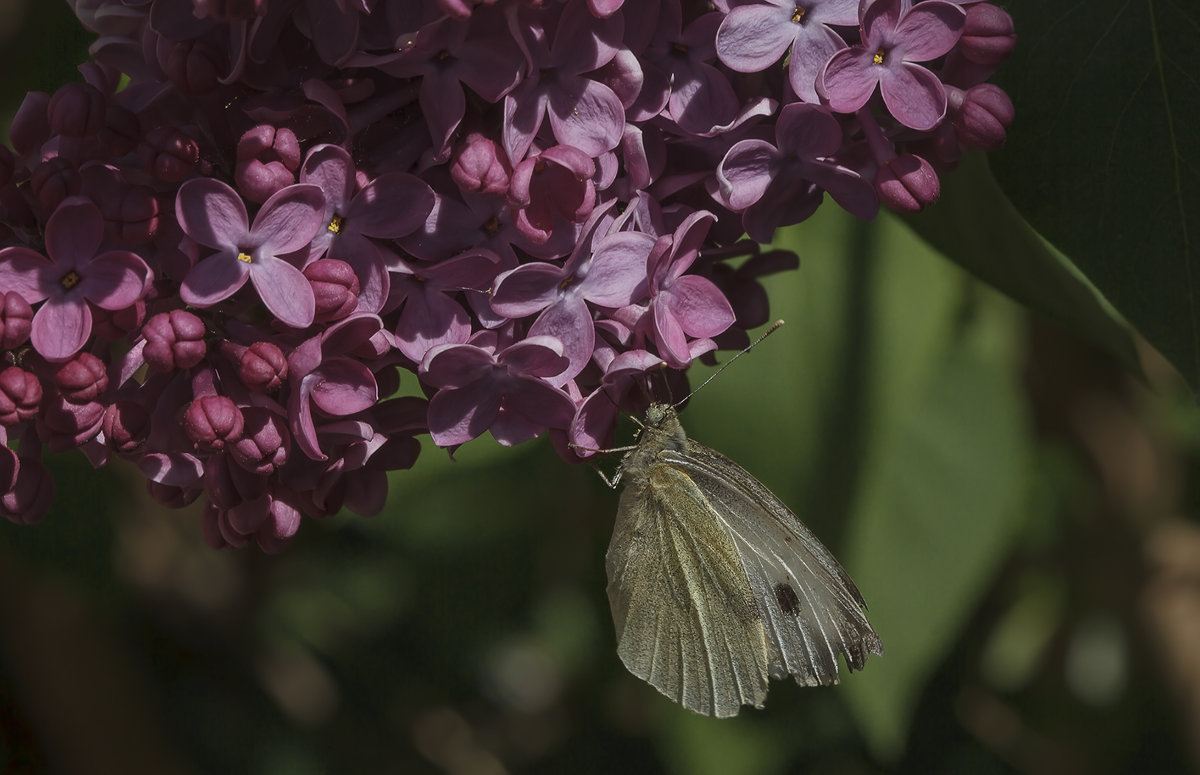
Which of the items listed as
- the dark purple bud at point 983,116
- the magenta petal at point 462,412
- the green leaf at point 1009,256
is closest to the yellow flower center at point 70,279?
the magenta petal at point 462,412

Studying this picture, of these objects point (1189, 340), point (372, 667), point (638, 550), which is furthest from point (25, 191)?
point (372, 667)

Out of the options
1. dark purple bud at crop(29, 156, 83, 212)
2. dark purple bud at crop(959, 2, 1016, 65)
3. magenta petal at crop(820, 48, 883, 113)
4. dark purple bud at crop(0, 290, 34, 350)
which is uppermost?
dark purple bud at crop(959, 2, 1016, 65)

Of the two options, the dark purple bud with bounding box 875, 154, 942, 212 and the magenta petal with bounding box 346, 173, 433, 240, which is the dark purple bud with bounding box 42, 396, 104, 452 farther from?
the dark purple bud with bounding box 875, 154, 942, 212

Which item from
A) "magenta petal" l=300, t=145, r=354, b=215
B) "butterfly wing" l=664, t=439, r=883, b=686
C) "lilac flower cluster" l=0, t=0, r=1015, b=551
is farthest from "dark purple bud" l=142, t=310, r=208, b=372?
"butterfly wing" l=664, t=439, r=883, b=686

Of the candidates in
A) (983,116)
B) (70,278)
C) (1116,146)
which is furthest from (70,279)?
(1116,146)

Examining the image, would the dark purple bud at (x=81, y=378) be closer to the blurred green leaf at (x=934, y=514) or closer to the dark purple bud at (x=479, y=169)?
the dark purple bud at (x=479, y=169)

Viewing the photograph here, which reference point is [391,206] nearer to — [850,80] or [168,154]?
[168,154]
